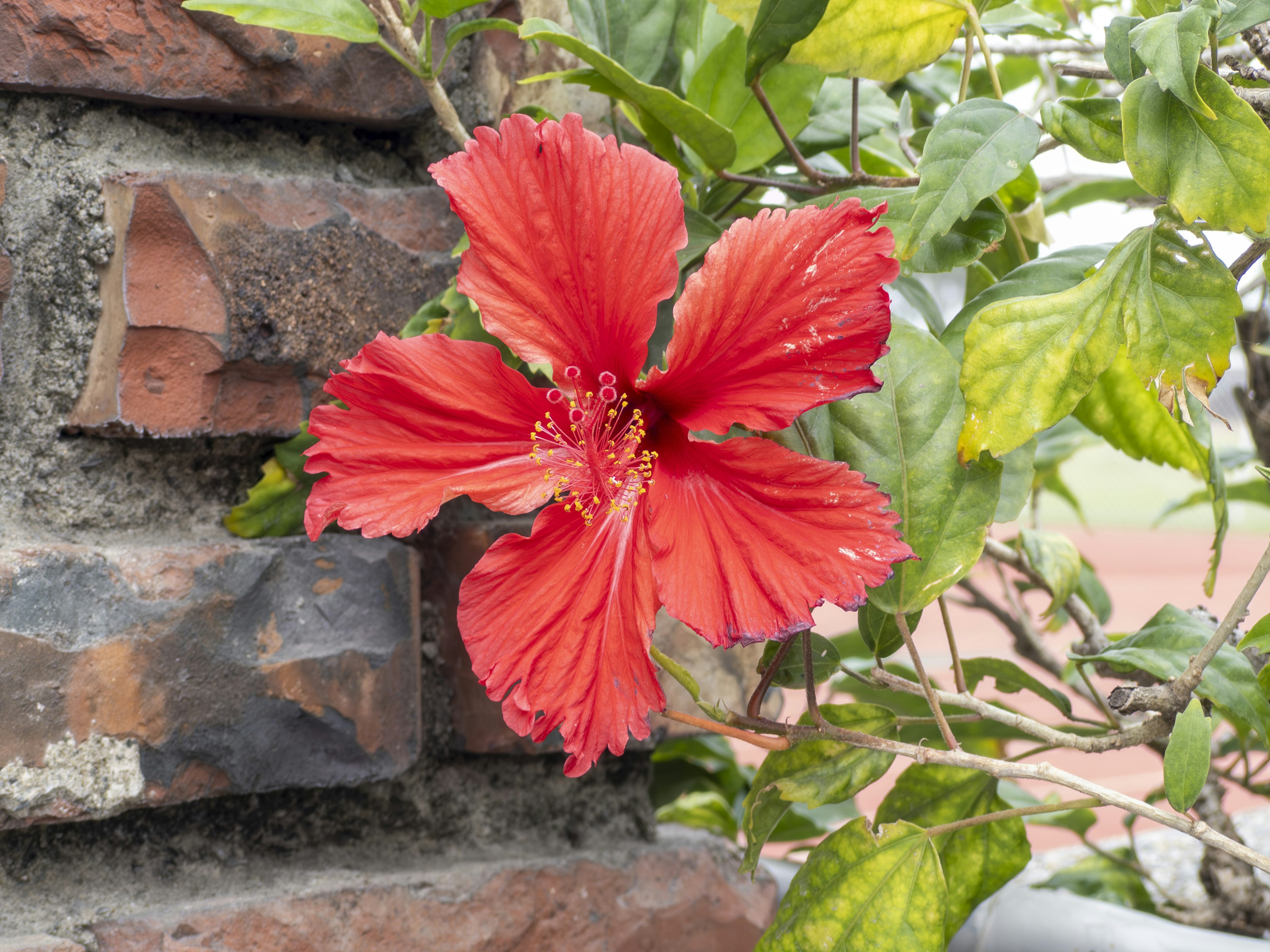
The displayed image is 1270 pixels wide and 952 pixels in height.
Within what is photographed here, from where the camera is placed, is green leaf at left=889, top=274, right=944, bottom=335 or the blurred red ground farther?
the blurred red ground

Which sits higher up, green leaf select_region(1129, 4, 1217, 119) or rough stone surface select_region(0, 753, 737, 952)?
green leaf select_region(1129, 4, 1217, 119)

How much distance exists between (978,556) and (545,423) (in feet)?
0.64

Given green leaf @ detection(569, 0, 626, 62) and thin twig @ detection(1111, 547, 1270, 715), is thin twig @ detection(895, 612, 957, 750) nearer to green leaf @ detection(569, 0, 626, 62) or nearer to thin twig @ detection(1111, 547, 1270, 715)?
thin twig @ detection(1111, 547, 1270, 715)

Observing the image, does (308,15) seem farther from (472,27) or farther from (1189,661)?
(1189,661)

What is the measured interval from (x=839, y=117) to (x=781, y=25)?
0.14 m

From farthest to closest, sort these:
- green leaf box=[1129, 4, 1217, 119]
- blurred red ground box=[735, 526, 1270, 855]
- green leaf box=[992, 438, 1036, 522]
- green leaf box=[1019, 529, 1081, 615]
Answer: blurred red ground box=[735, 526, 1270, 855] → green leaf box=[1019, 529, 1081, 615] → green leaf box=[992, 438, 1036, 522] → green leaf box=[1129, 4, 1217, 119]

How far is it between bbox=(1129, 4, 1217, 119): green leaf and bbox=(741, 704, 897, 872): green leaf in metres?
0.29

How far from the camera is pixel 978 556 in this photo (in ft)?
1.36

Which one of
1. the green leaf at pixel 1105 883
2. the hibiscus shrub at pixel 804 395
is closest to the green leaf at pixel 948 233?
the hibiscus shrub at pixel 804 395

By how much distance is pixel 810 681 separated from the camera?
0.42m

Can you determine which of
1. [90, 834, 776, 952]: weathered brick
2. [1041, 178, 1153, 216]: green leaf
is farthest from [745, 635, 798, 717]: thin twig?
[1041, 178, 1153, 216]: green leaf

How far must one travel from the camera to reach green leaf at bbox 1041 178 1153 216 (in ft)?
2.78

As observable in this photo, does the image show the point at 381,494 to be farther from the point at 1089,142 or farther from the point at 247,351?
the point at 1089,142

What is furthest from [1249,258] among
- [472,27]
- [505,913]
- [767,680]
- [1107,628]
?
[1107,628]
